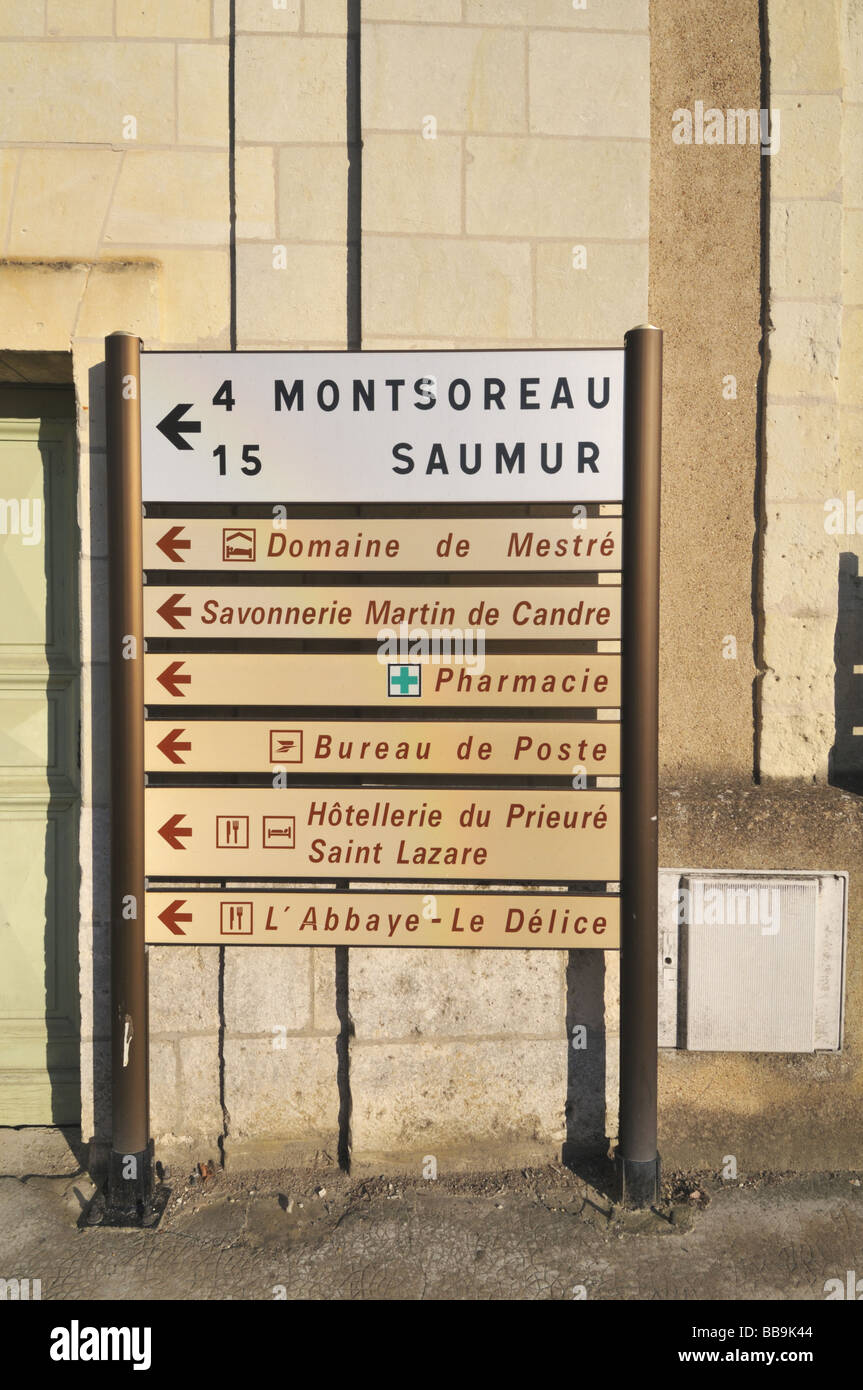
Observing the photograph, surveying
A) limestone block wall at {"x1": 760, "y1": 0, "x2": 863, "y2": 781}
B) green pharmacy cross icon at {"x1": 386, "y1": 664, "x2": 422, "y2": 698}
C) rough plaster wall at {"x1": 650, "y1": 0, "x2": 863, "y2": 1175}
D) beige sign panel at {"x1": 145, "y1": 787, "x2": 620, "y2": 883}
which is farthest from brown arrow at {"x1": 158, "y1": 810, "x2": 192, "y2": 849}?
limestone block wall at {"x1": 760, "y1": 0, "x2": 863, "y2": 781}

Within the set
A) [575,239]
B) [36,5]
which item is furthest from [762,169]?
[36,5]

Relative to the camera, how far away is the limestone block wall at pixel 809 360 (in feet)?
10.3

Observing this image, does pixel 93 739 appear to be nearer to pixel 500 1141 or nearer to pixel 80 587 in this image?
pixel 80 587

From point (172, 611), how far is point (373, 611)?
741 millimetres

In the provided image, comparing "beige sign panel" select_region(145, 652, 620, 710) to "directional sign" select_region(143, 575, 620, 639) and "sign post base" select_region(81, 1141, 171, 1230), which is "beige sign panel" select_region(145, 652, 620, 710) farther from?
"sign post base" select_region(81, 1141, 171, 1230)

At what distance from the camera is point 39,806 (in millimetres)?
3475

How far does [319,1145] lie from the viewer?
3133 mm

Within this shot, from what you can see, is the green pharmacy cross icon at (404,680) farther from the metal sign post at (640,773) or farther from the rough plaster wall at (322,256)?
the rough plaster wall at (322,256)

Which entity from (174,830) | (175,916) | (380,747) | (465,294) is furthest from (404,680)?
(465,294)

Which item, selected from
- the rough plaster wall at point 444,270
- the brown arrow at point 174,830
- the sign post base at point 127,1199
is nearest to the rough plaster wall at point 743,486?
the rough plaster wall at point 444,270

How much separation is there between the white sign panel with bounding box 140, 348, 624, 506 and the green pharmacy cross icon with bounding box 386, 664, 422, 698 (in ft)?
1.99

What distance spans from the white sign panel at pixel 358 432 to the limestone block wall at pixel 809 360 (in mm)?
891

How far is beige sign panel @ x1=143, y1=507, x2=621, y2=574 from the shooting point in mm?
2936

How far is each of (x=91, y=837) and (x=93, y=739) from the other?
0.38 m
